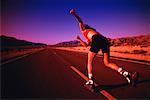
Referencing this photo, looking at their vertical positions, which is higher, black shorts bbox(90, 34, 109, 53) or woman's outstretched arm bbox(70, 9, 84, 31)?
woman's outstretched arm bbox(70, 9, 84, 31)

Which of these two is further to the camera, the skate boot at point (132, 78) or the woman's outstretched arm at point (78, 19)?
the skate boot at point (132, 78)

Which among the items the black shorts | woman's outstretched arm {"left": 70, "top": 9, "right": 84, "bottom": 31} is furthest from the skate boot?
woman's outstretched arm {"left": 70, "top": 9, "right": 84, "bottom": 31}

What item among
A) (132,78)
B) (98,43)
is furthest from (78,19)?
(132,78)

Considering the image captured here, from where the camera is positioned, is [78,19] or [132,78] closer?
[78,19]

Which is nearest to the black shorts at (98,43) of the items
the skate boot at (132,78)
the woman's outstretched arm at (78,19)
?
the woman's outstretched arm at (78,19)

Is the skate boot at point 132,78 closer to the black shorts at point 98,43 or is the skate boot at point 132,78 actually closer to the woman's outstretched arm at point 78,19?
the black shorts at point 98,43

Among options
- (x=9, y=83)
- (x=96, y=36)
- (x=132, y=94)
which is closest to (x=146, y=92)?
(x=132, y=94)

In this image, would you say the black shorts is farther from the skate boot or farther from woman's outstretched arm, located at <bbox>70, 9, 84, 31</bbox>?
the skate boot

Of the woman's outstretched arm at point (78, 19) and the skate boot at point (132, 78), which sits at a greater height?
the woman's outstretched arm at point (78, 19)

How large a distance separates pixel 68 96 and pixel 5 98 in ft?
5.55

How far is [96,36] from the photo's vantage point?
6785mm

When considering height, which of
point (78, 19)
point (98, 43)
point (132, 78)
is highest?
point (78, 19)

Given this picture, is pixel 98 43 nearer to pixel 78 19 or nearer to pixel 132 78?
pixel 78 19

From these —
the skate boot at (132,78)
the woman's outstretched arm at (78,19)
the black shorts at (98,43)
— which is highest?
the woman's outstretched arm at (78,19)
